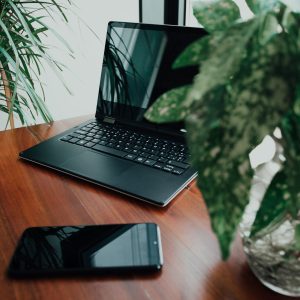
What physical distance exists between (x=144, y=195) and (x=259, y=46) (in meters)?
0.33

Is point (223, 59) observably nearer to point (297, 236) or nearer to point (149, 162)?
point (297, 236)

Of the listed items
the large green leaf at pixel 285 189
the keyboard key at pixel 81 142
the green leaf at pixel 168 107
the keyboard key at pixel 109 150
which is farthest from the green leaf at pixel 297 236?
the keyboard key at pixel 81 142

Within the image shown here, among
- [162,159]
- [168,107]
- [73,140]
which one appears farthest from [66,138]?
[168,107]

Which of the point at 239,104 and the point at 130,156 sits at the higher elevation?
the point at 239,104

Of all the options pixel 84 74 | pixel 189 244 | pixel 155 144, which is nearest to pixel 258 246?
pixel 189 244

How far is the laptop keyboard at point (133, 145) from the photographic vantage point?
0.61 meters

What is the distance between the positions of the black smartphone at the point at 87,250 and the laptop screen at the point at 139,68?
11.9 inches

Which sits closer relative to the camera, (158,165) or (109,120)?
(158,165)

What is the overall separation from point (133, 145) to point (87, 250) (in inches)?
11.4

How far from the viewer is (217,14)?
0.30 meters

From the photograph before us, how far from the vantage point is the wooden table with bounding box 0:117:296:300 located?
381mm

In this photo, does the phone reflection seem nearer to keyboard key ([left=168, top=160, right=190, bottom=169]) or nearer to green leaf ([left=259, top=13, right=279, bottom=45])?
keyboard key ([left=168, top=160, right=190, bottom=169])

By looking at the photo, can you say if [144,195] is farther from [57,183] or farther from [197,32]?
[197,32]

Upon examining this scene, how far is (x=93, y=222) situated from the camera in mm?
496
